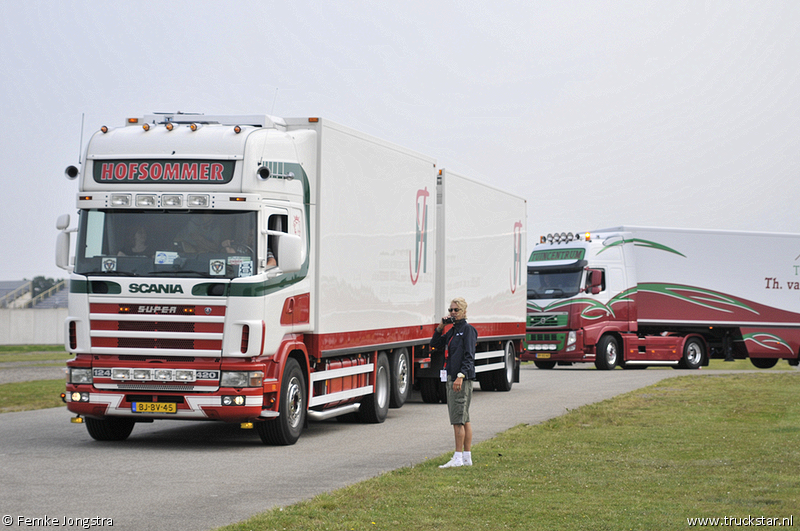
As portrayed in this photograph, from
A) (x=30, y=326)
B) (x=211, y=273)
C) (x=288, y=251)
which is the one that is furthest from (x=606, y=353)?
(x=30, y=326)

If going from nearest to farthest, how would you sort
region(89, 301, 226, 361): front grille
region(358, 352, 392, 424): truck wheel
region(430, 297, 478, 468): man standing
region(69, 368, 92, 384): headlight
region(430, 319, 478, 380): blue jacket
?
region(430, 297, 478, 468): man standing < region(430, 319, 478, 380): blue jacket < region(89, 301, 226, 361): front grille < region(69, 368, 92, 384): headlight < region(358, 352, 392, 424): truck wheel

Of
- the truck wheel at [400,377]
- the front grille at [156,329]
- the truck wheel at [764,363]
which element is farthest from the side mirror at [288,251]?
the truck wheel at [764,363]

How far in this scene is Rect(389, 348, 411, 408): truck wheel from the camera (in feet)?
60.0

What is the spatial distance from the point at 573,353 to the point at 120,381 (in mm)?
21485

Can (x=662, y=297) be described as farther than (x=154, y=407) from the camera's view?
Yes

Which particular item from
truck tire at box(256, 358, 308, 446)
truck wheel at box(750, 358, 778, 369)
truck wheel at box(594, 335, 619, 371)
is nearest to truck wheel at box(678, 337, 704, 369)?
truck wheel at box(594, 335, 619, 371)

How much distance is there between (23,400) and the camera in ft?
71.7

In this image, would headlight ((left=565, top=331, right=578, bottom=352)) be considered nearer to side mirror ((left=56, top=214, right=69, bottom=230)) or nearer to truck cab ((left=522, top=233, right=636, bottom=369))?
truck cab ((left=522, top=233, right=636, bottom=369))

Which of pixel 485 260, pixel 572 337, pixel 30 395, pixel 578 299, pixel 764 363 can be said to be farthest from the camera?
pixel 764 363

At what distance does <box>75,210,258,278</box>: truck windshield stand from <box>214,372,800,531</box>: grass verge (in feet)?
11.5

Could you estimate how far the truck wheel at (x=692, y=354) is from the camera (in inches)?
1411

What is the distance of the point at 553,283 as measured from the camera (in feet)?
108

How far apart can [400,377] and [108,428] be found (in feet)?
19.1

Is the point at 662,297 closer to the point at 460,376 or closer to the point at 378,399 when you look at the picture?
the point at 378,399
